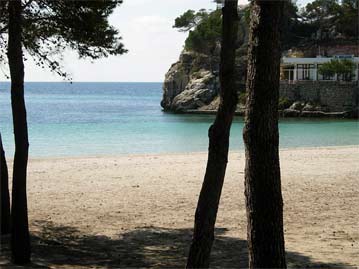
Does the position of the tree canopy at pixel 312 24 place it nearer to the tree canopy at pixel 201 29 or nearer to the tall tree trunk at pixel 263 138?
the tree canopy at pixel 201 29

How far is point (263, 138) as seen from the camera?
413cm

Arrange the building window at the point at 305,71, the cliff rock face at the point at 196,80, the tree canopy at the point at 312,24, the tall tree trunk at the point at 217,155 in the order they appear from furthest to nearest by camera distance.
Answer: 1. the tree canopy at the point at 312,24
2. the building window at the point at 305,71
3. the cliff rock face at the point at 196,80
4. the tall tree trunk at the point at 217,155

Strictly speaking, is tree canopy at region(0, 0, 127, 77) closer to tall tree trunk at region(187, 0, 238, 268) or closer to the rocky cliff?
tall tree trunk at region(187, 0, 238, 268)

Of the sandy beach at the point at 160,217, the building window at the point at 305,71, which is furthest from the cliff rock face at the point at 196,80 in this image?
the sandy beach at the point at 160,217

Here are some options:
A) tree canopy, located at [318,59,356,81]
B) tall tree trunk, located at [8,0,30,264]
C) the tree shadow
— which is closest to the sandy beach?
the tree shadow

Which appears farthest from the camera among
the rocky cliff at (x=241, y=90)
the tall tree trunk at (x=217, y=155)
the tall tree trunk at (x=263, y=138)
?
the rocky cliff at (x=241, y=90)

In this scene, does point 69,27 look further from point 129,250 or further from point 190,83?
point 190,83

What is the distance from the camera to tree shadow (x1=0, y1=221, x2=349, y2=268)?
286 inches

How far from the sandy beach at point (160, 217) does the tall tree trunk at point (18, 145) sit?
0.24m

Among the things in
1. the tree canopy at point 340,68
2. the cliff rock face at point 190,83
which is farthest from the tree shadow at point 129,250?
the cliff rock face at point 190,83

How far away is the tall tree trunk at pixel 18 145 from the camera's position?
22.7 ft

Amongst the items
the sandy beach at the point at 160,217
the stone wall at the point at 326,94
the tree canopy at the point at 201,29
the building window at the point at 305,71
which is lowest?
the sandy beach at the point at 160,217

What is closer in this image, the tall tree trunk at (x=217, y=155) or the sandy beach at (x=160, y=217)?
the tall tree trunk at (x=217, y=155)

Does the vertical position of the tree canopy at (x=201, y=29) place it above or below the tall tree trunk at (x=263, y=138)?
above
